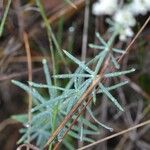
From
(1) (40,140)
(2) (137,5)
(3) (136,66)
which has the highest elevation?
(2) (137,5)

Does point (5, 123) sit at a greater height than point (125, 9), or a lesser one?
lesser

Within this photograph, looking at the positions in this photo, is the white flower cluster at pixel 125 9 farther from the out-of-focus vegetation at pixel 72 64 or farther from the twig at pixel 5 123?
the twig at pixel 5 123

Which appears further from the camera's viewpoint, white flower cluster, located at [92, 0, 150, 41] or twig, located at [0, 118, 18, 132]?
twig, located at [0, 118, 18, 132]

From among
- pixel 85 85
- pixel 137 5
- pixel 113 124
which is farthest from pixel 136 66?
pixel 85 85

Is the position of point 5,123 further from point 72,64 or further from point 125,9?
point 125,9

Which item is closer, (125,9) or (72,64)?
(125,9)

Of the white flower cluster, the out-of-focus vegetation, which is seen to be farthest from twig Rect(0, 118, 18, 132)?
the white flower cluster

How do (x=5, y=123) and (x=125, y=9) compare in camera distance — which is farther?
(x=5, y=123)

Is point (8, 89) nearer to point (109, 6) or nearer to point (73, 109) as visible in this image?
point (109, 6)

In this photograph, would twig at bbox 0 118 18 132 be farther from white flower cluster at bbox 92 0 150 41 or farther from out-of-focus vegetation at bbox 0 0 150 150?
white flower cluster at bbox 92 0 150 41

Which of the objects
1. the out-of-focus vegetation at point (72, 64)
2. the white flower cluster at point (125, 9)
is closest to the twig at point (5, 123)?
the out-of-focus vegetation at point (72, 64)

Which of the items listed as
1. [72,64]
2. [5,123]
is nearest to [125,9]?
[72,64]
